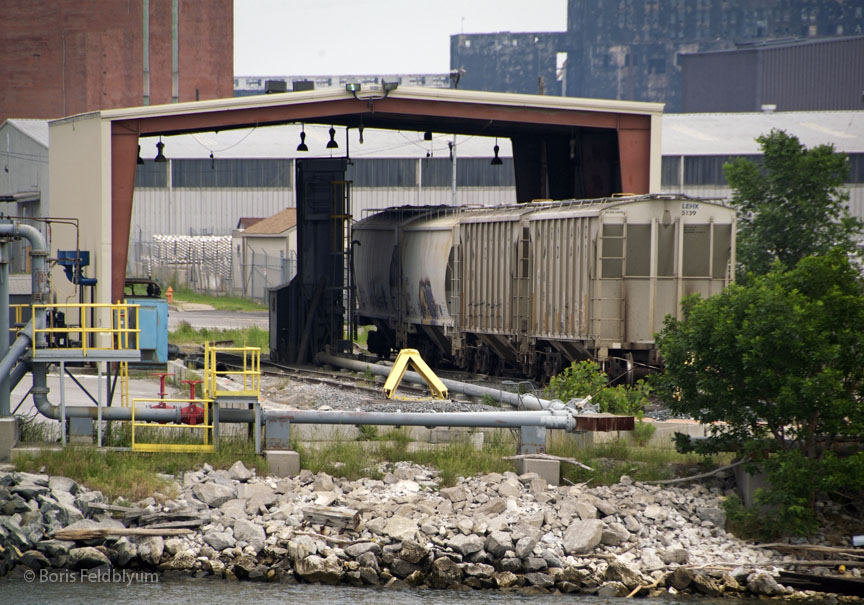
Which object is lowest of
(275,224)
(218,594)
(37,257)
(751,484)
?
(218,594)

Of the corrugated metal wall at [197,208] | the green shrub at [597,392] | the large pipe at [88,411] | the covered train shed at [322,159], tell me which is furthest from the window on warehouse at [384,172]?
the large pipe at [88,411]

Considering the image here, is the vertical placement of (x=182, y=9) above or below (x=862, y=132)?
above

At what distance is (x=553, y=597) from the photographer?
14.7m

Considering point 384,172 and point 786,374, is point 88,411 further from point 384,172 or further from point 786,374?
point 384,172

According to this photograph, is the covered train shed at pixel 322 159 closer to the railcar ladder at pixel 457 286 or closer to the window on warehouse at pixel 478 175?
the railcar ladder at pixel 457 286

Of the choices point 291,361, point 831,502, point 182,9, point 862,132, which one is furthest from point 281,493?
point 182,9

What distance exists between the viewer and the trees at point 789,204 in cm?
3494

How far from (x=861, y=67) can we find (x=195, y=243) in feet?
212

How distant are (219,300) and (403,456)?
4007 cm

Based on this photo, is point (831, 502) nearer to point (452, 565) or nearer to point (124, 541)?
point (452, 565)

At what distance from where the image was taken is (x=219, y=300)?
186 ft

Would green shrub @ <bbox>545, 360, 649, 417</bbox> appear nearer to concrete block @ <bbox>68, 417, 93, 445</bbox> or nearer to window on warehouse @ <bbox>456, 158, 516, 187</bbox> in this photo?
concrete block @ <bbox>68, 417, 93, 445</bbox>

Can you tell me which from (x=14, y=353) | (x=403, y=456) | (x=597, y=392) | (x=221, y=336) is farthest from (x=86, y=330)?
(x=221, y=336)

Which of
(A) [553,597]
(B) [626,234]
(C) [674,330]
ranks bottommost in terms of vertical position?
(A) [553,597]
